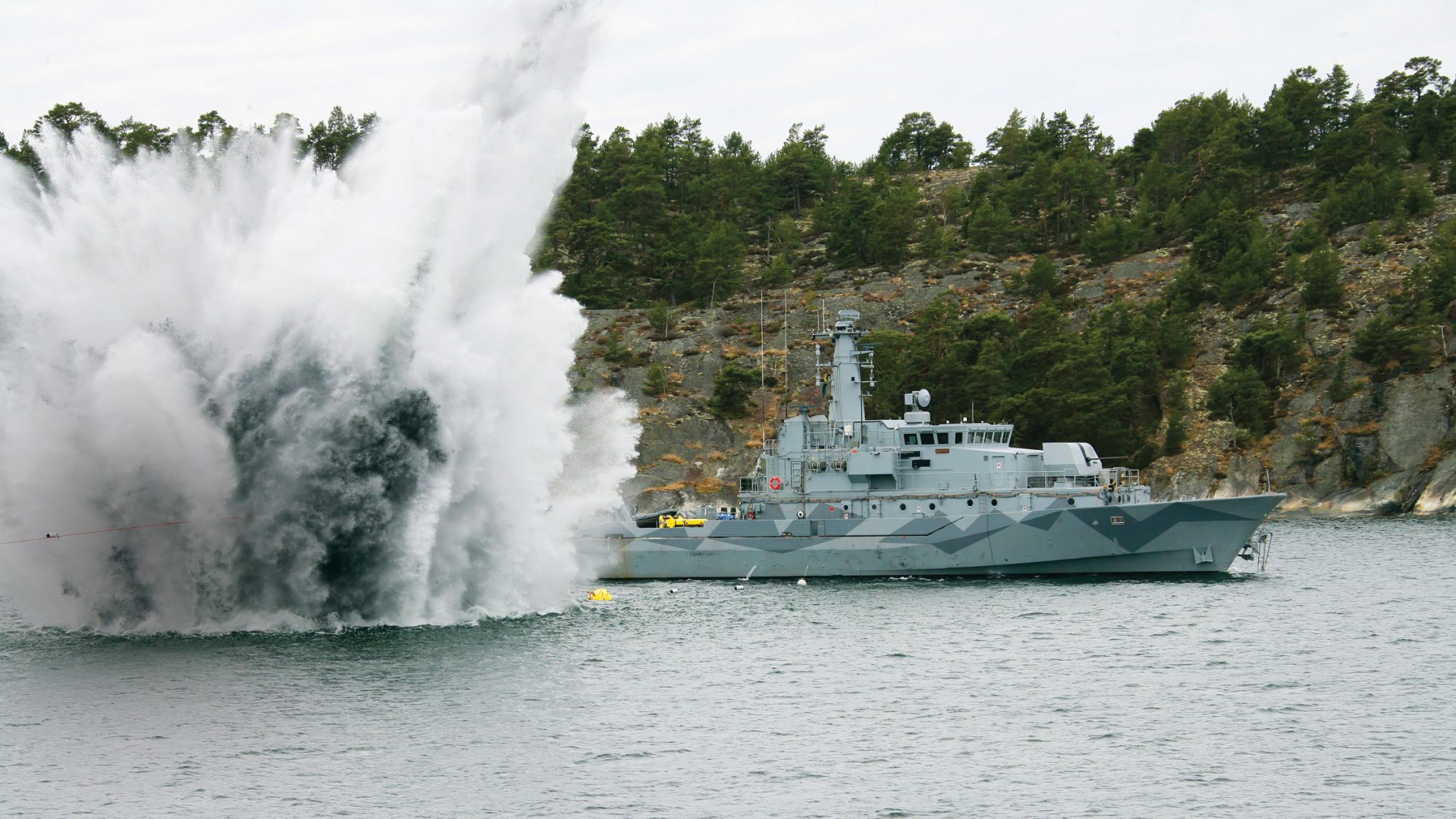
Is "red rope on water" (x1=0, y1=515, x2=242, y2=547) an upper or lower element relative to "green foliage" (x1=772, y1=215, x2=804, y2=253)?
lower

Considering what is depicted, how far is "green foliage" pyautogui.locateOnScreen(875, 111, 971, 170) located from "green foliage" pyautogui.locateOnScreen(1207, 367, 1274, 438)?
7430 centimetres

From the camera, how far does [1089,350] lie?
83812 mm

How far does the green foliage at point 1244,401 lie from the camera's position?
82.4 m

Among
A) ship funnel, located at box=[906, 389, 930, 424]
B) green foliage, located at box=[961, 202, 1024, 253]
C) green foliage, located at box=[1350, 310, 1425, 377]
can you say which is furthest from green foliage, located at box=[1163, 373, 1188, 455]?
ship funnel, located at box=[906, 389, 930, 424]

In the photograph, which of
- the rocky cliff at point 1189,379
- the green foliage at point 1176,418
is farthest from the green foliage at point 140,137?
the green foliage at point 1176,418

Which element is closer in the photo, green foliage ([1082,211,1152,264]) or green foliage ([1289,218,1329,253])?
green foliage ([1289,218,1329,253])

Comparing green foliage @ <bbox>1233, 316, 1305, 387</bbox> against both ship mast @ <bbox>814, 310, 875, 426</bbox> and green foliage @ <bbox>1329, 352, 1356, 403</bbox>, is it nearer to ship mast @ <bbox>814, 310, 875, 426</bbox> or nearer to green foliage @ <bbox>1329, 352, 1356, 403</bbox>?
green foliage @ <bbox>1329, 352, 1356, 403</bbox>

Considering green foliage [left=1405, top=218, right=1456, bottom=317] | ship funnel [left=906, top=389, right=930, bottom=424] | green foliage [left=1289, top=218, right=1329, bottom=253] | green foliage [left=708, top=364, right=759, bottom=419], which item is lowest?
ship funnel [left=906, top=389, right=930, bottom=424]

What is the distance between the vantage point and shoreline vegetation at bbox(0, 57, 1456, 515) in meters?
82.0

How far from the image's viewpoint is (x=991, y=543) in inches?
1708

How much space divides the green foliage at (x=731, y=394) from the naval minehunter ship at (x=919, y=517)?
1683 inches

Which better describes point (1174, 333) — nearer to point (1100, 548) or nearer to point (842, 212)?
point (842, 212)

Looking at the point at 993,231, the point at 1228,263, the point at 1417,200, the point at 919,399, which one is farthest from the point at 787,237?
the point at 919,399

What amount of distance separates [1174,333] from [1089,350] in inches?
387
